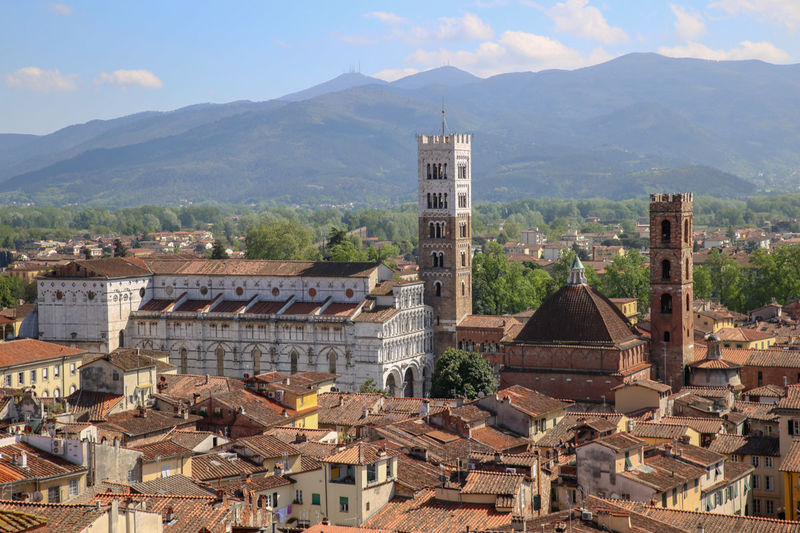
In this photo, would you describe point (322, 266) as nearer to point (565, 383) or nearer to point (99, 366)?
point (565, 383)

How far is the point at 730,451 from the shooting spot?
145ft

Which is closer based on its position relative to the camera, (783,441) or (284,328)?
(783,441)

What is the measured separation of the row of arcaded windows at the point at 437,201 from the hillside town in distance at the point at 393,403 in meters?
0.17

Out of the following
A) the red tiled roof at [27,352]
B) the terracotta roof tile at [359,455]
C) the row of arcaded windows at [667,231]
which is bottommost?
the terracotta roof tile at [359,455]

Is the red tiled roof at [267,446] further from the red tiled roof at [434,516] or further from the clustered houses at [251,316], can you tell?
the clustered houses at [251,316]

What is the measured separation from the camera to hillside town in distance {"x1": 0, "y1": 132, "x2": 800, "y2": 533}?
3247cm

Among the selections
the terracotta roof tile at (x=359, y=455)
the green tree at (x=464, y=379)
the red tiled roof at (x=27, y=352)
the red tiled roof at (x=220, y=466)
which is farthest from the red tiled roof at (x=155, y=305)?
the terracotta roof tile at (x=359, y=455)

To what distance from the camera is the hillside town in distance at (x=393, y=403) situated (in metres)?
32.5

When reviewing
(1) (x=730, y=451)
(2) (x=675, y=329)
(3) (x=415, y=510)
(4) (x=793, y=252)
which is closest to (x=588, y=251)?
(4) (x=793, y=252)

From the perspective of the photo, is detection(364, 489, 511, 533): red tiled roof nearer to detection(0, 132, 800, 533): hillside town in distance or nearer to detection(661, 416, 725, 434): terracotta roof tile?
detection(0, 132, 800, 533): hillside town in distance

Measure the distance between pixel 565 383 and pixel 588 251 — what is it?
118 m

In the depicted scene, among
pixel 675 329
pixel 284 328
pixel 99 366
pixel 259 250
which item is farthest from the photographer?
pixel 259 250

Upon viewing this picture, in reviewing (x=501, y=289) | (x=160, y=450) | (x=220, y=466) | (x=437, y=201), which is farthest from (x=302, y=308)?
(x=220, y=466)

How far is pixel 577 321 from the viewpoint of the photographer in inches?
2633
